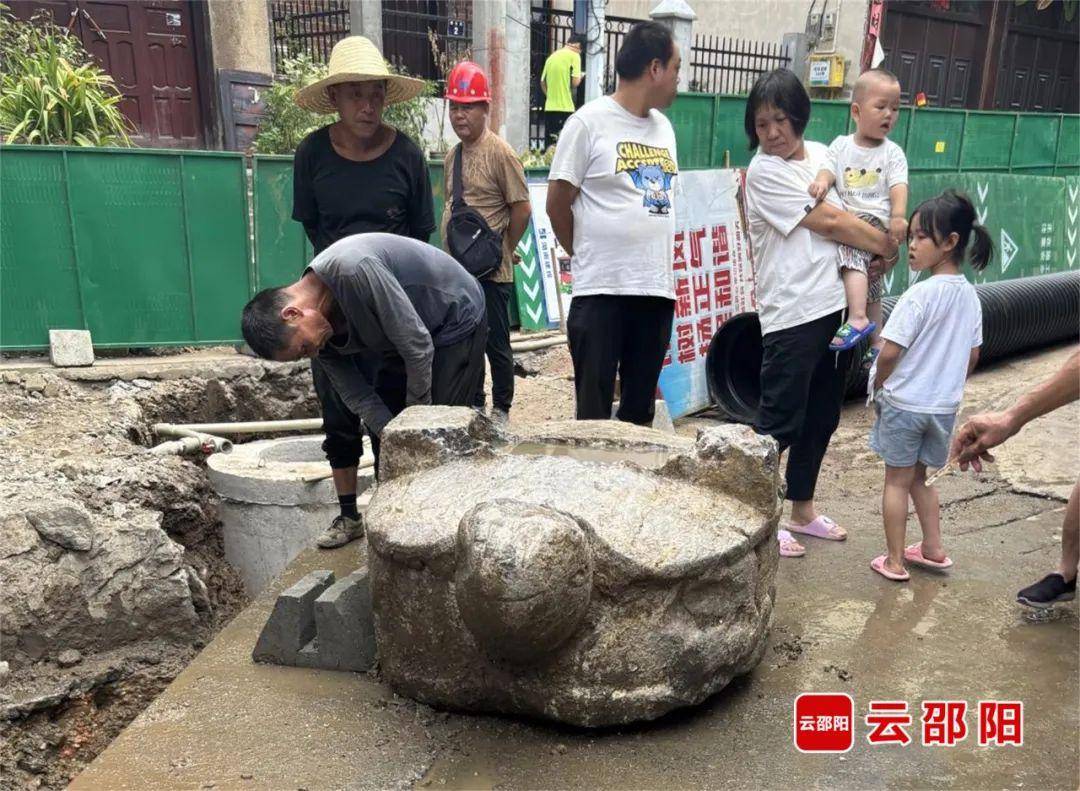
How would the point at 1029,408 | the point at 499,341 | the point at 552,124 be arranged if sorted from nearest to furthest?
the point at 1029,408 → the point at 499,341 → the point at 552,124

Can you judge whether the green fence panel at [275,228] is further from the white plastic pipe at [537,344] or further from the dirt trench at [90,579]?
the white plastic pipe at [537,344]

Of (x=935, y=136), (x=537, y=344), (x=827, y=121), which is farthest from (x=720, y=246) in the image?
(x=935, y=136)

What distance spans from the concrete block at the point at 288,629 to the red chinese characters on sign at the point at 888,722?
158 centimetres

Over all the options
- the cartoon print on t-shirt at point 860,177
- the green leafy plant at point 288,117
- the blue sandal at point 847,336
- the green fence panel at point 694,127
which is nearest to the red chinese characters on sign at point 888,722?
the blue sandal at point 847,336

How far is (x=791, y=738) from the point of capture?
7.14ft

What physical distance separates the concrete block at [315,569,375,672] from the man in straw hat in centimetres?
81

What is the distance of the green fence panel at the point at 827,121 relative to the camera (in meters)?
8.77

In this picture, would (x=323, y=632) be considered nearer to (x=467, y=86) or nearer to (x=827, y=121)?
(x=467, y=86)

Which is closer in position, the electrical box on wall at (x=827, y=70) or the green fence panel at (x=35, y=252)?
the green fence panel at (x=35, y=252)

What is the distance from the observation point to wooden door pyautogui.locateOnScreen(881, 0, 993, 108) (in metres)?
13.7

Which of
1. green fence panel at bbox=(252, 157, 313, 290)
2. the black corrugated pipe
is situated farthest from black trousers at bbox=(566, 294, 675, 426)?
green fence panel at bbox=(252, 157, 313, 290)

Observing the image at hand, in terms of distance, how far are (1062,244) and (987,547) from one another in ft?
26.0

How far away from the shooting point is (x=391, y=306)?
2.67 m

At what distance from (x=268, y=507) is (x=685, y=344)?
2.69 metres
